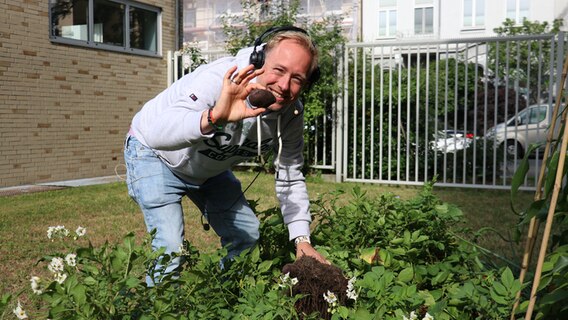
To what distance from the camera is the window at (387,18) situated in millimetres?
39250

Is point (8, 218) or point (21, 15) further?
point (21, 15)

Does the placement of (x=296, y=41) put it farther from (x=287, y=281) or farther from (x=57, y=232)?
(x=57, y=232)

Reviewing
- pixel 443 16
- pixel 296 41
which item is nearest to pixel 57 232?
pixel 296 41

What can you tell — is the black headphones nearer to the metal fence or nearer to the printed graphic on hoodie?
the printed graphic on hoodie

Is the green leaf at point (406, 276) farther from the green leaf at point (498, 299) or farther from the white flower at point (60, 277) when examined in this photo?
the white flower at point (60, 277)

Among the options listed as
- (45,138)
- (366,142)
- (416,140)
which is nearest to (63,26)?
(45,138)

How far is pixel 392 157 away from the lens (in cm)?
930

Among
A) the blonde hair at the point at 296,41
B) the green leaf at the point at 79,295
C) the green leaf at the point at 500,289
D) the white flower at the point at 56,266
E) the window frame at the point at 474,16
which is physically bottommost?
the green leaf at the point at 500,289

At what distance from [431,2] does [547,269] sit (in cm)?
4021

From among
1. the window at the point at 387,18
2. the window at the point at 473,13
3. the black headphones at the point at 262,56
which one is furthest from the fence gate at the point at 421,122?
the window at the point at 387,18

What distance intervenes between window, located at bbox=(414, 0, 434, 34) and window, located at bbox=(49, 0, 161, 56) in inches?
1190

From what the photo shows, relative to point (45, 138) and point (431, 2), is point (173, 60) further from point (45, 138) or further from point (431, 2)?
point (431, 2)

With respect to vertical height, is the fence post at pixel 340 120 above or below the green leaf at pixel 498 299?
above

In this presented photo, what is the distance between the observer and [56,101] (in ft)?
32.2
